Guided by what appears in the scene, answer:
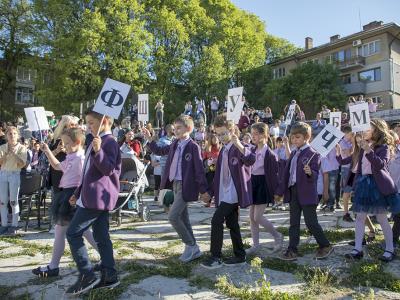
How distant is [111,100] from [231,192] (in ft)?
5.72

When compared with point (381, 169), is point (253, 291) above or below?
below

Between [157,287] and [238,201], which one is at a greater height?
[238,201]

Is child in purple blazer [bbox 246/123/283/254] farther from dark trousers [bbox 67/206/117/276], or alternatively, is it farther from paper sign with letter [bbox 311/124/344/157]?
dark trousers [bbox 67/206/117/276]

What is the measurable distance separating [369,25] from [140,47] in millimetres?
26077

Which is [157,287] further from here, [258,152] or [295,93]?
[295,93]

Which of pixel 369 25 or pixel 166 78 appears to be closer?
pixel 166 78

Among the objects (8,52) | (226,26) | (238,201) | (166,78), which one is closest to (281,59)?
(226,26)

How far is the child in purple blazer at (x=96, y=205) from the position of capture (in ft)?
12.6

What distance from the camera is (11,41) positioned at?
112ft

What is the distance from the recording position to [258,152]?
5.72m

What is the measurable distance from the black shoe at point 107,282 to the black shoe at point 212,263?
1.08m

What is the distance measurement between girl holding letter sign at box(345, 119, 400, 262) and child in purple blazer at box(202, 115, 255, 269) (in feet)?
4.66

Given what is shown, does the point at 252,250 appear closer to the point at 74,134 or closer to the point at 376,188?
the point at 376,188

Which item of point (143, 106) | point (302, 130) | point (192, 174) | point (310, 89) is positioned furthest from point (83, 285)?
point (310, 89)
